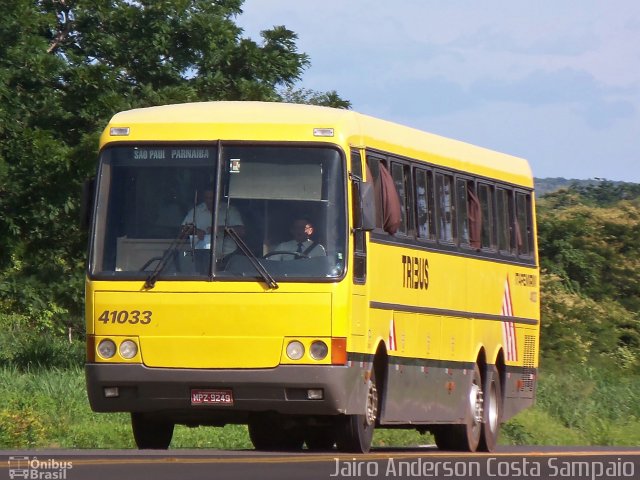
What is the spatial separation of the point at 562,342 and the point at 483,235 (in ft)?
86.3

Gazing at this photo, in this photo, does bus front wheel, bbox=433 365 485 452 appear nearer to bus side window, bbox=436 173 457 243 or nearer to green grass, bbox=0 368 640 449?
bus side window, bbox=436 173 457 243

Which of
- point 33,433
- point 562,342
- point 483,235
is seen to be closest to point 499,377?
point 483,235

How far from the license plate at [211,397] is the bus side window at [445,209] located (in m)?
4.31

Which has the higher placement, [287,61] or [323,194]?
[287,61]

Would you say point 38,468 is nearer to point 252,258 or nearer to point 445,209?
point 252,258

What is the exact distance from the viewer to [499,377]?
20.7 metres

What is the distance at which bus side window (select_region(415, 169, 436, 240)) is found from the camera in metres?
17.7

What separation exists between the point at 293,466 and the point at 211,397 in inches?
75.9

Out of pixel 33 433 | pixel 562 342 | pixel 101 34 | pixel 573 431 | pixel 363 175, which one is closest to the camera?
pixel 363 175

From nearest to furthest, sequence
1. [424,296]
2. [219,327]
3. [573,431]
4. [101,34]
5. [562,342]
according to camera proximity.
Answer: [219,327] < [424,296] < [573,431] < [101,34] < [562,342]

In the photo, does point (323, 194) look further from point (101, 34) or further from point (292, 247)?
point (101, 34)

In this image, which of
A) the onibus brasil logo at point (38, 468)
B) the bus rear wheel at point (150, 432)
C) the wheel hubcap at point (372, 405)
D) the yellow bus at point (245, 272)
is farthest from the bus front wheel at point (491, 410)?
the onibus brasil logo at point (38, 468)

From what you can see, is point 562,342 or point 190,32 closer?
point 190,32

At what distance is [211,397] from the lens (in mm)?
14602
